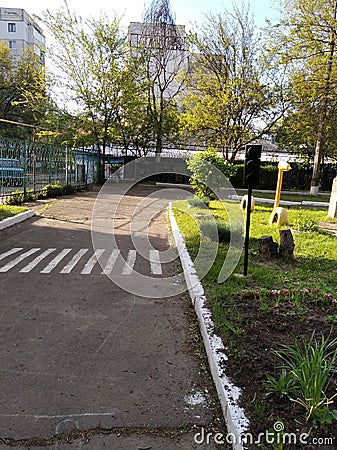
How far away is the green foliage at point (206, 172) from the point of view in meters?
12.4

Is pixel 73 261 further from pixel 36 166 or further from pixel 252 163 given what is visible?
pixel 36 166

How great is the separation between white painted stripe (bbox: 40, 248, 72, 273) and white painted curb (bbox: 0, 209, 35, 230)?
259 cm

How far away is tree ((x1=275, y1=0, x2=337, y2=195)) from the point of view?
16172mm

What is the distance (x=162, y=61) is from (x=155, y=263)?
960 inches

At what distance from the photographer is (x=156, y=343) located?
12.6ft

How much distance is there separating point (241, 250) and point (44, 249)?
375cm

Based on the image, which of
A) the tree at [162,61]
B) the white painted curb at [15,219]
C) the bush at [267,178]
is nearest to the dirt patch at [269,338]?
the white painted curb at [15,219]

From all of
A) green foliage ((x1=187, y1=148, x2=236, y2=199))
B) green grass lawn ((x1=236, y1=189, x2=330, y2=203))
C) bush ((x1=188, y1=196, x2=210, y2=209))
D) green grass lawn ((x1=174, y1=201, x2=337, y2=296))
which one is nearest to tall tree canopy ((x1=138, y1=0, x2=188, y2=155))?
green grass lawn ((x1=236, y1=189, x2=330, y2=203))

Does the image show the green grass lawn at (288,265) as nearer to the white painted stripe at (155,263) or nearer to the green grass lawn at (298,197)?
the white painted stripe at (155,263)

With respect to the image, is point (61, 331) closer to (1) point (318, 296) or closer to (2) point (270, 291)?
(2) point (270, 291)

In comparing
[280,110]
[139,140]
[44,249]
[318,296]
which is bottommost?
[44,249]

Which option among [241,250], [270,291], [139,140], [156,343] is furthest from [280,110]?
[156,343]

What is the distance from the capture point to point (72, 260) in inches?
266

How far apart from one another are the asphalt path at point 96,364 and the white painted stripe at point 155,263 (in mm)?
48
